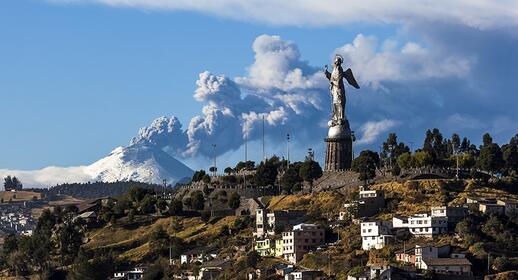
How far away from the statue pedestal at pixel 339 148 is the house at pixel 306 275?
40.6 m

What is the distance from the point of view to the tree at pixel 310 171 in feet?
484

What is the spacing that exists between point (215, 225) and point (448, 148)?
115 ft

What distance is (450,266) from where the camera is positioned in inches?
4296

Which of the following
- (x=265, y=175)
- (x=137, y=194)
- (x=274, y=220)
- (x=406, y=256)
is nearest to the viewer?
(x=406, y=256)

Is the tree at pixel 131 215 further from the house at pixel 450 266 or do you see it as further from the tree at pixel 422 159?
the house at pixel 450 266

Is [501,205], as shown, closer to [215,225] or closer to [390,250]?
[390,250]

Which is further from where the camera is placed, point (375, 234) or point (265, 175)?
point (265, 175)

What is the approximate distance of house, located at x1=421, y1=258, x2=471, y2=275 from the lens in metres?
109

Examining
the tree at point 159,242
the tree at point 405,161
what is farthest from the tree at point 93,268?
the tree at point 405,161

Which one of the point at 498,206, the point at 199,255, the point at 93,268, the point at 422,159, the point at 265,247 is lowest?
the point at 93,268

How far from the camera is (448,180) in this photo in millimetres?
135750

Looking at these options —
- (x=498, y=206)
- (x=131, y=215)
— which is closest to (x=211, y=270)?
(x=498, y=206)

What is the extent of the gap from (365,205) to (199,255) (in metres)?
16.7

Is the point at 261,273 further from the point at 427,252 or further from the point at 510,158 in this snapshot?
the point at 510,158
